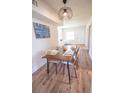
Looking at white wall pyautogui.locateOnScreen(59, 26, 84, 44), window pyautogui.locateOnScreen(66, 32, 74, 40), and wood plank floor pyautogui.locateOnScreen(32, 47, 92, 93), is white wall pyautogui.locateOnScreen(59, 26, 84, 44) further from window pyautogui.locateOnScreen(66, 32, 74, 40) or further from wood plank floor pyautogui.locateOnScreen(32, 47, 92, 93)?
wood plank floor pyautogui.locateOnScreen(32, 47, 92, 93)

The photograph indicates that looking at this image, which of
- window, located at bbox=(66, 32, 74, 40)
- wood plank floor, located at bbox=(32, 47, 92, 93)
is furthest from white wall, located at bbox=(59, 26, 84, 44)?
wood plank floor, located at bbox=(32, 47, 92, 93)

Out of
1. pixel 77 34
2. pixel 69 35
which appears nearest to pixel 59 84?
pixel 77 34

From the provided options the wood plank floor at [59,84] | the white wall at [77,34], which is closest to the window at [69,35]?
the white wall at [77,34]

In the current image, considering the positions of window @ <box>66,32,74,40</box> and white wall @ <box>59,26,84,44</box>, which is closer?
white wall @ <box>59,26,84,44</box>

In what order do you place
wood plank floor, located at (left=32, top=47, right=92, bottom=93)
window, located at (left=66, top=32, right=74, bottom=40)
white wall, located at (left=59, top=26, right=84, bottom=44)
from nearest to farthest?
wood plank floor, located at (left=32, top=47, right=92, bottom=93) → white wall, located at (left=59, top=26, right=84, bottom=44) → window, located at (left=66, top=32, right=74, bottom=40)

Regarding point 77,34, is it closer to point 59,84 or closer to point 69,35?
point 69,35

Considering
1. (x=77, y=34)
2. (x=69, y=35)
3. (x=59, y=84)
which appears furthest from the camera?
(x=69, y=35)

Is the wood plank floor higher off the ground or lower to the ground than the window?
lower
